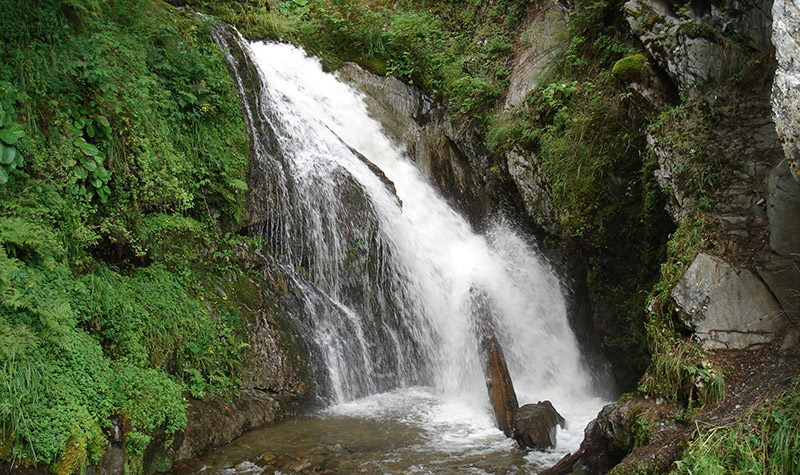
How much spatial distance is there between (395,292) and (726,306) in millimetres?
5105

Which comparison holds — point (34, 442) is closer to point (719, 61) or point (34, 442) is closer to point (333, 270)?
point (333, 270)

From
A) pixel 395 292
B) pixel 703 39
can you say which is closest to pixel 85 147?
pixel 395 292

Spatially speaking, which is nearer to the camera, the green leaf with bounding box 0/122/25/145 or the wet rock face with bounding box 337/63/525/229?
the green leaf with bounding box 0/122/25/145

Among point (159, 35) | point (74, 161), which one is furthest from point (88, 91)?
point (159, 35)

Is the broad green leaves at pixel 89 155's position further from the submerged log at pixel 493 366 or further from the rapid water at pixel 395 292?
the submerged log at pixel 493 366

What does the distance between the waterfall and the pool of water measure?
0.62 meters

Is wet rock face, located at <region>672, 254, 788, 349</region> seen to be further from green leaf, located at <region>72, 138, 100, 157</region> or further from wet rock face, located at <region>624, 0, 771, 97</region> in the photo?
green leaf, located at <region>72, 138, 100, 157</region>

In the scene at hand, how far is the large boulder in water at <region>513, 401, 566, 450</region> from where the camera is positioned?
600 cm

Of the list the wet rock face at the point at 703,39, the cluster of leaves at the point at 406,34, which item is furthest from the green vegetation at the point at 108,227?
the wet rock face at the point at 703,39

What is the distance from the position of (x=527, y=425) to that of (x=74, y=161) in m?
6.01

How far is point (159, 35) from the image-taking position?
25.3 ft

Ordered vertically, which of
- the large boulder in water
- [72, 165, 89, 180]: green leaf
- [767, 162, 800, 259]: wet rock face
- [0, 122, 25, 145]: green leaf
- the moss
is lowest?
the large boulder in water

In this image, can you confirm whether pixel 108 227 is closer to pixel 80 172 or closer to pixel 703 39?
pixel 80 172

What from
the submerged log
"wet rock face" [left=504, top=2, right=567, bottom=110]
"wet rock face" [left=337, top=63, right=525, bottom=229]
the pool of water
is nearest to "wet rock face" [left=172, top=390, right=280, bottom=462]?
the pool of water
